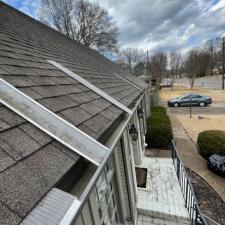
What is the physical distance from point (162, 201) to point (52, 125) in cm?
495

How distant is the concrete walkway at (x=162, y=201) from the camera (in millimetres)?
5031

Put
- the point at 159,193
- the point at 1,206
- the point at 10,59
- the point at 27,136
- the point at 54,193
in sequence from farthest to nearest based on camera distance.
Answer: the point at 159,193
the point at 10,59
the point at 27,136
the point at 54,193
the point at 1,206

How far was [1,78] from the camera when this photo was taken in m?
2.12

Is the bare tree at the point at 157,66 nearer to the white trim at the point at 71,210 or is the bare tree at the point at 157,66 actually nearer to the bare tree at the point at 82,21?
the bare tree at the point at 82,21

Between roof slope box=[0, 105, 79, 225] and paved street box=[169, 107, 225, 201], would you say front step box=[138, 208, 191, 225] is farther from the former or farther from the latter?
roof slope box=[0, 105, 79, 225]

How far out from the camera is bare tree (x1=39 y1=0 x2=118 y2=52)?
22781 mm

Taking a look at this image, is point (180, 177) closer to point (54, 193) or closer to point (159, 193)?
point (159, 193)

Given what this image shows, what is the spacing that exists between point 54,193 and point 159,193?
5460mm

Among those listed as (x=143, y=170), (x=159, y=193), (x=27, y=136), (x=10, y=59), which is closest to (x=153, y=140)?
(x=143, y=170)

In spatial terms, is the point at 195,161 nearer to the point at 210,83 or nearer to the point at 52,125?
the point at 52,125

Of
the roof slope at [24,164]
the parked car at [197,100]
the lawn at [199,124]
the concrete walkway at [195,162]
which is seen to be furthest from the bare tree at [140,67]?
the roof slope at [24,164]

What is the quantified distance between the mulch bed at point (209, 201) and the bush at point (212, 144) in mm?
1909

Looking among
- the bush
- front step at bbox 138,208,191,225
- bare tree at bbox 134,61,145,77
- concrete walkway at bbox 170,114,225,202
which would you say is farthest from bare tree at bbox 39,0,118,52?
bare tree at bbox 134,61,145,77

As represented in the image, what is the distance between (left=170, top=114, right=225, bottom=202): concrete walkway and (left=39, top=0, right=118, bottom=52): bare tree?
17107 millimetres
